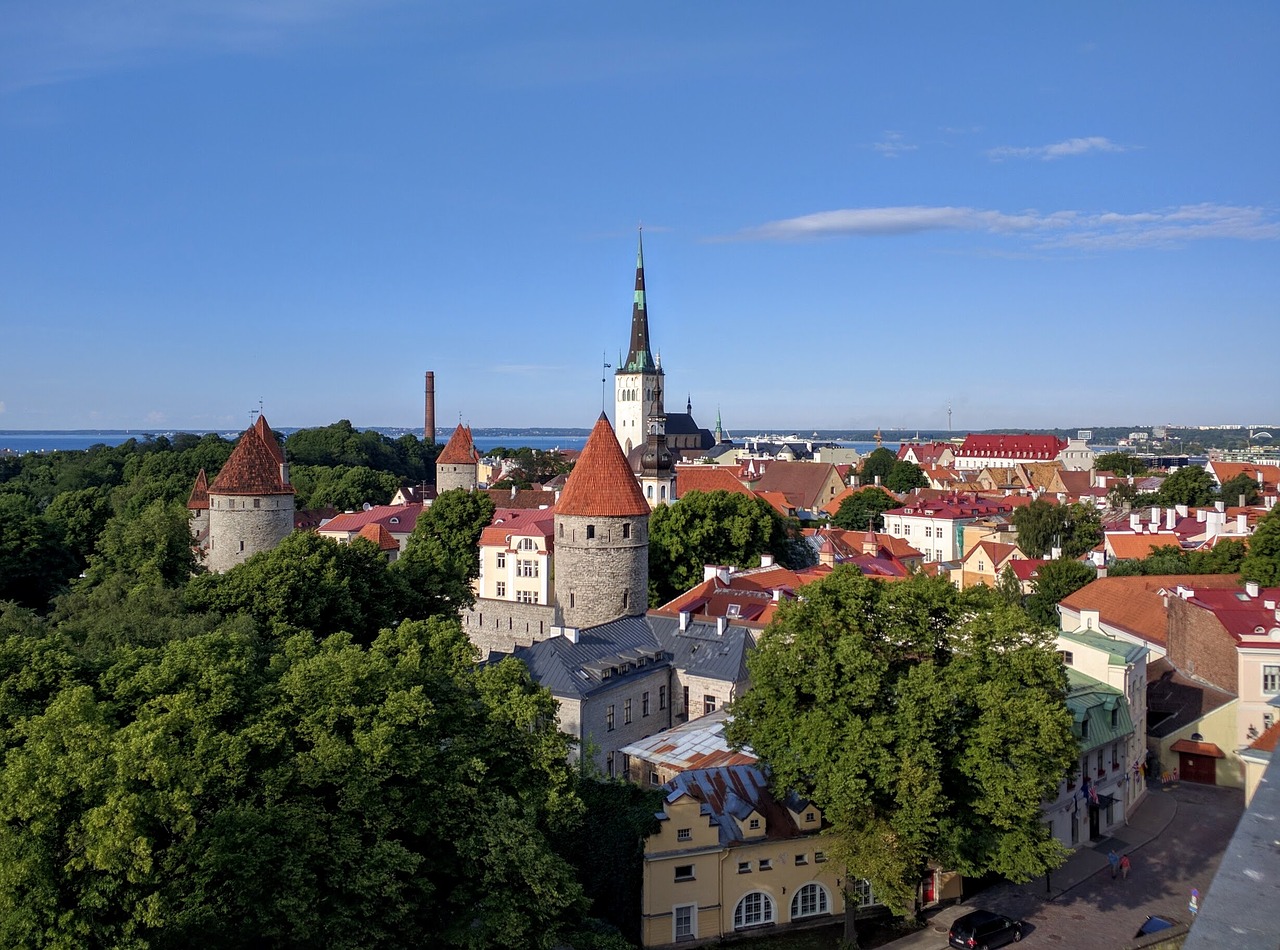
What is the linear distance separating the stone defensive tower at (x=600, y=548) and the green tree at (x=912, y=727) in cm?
1482

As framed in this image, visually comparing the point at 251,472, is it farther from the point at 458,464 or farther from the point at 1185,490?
the point at 1185,490

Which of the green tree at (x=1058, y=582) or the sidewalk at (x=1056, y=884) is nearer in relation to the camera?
the sidewalk at (x=1056, y=884)

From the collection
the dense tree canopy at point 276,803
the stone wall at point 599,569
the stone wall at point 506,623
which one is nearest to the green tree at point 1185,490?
the stone wall at point 599,569

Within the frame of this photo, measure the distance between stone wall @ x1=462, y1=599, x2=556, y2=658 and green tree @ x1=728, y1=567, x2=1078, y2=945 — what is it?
16.7m

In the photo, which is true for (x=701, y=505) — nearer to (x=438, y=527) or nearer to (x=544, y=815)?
(x=438, y=527)

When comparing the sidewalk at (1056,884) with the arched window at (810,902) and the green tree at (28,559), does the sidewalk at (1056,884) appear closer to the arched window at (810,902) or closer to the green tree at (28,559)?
the arched window at (810,902)

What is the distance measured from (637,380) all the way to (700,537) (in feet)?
180

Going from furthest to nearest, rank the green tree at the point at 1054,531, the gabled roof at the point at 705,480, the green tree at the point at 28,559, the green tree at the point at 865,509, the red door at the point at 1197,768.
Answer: the green tree at the point at 865,509, the gabled roof at the point at 705,480, the green tree at the point at 1054,531, the green tree at the point at 28,559, the red door at the point at 1197,768

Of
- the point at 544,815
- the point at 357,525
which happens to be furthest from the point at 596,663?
the point at 357,525

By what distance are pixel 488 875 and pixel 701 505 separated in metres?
32.9

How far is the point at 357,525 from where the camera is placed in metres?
64.5

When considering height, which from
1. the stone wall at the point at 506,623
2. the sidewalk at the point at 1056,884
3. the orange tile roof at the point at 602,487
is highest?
the orange tile roof at the point at 602,487

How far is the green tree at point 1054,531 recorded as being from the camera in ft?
186

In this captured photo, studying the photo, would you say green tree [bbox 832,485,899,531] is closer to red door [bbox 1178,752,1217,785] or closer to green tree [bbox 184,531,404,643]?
red door [bbox 1178,752,1217,785]
